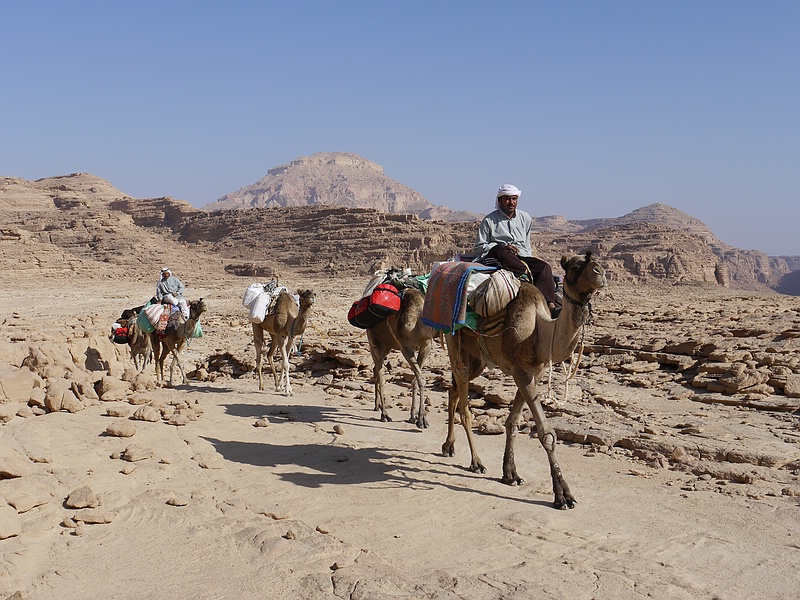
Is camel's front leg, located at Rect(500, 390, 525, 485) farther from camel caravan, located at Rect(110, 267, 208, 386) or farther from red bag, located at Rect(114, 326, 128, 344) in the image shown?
red bag, located at Rect(114, 326, 128, 344)

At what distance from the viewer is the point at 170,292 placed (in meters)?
15.9

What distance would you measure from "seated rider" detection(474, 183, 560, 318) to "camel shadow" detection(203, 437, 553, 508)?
206 cm

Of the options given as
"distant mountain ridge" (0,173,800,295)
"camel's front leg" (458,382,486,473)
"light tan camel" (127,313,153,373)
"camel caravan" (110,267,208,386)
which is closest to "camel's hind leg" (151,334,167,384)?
"camel caravan" (110,267,208,386)

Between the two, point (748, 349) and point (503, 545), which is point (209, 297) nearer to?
point (748, 349)

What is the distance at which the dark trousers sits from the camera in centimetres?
701

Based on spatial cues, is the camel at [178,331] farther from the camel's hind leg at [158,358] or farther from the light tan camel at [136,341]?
the light tan camel at [136,341]

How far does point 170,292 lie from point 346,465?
972 centimetres

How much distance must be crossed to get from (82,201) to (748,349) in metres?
92.7

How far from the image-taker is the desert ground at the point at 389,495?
186 inches

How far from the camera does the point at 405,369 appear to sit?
13828 mm

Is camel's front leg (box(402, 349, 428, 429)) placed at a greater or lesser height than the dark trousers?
lesser

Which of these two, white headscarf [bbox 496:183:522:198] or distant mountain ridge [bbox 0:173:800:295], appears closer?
white headscarf [bbox 496:183:522:198]

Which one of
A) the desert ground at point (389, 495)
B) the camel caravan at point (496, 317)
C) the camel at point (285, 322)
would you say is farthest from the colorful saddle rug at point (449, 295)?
the camel at point (285, 322)

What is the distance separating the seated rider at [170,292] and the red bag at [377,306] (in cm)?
606
